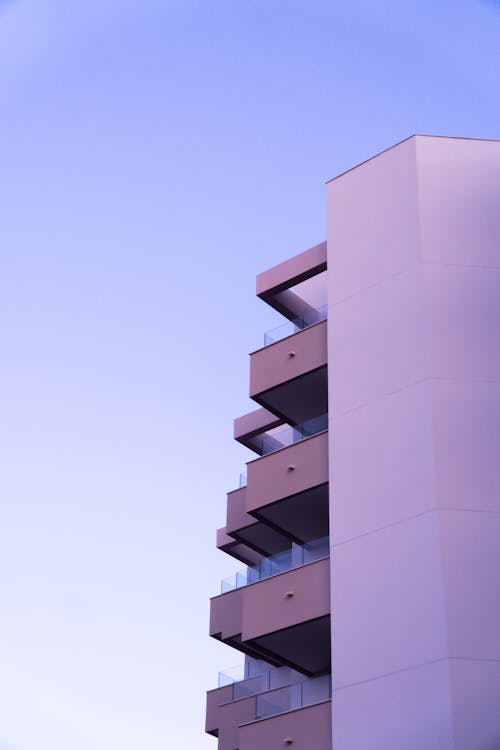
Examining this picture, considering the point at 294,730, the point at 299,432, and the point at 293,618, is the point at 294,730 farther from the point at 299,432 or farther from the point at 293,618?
the point at 299,432

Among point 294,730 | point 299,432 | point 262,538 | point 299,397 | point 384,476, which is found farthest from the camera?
point 262,538

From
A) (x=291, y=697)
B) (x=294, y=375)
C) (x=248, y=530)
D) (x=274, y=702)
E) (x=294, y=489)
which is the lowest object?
(x=274, y=702)

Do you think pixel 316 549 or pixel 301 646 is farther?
pixel 316 549

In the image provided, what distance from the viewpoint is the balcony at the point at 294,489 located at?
27719 millimetres

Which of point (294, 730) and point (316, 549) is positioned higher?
point (316, 549)

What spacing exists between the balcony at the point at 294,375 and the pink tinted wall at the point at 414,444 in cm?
90

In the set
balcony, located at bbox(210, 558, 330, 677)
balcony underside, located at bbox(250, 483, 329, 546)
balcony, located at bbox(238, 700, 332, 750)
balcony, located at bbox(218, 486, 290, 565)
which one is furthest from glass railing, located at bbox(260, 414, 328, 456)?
balcony, located at bbox(238, 700, 332, 750)

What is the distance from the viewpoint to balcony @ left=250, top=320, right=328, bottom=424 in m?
29.6

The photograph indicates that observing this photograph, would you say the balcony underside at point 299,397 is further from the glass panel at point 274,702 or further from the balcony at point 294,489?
the glass panel at point 274,702

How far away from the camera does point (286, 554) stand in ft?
96.9

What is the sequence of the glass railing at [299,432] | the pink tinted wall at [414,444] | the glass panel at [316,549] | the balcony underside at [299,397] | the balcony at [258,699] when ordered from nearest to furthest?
1. the pink tinted wall at [414,444]
2. the balcony at [258,699]
3. the glass panel at [316,549]
4. the glass railing at [299,432]
5. the balcony underside at [299,397]

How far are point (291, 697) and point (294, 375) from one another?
780 cm

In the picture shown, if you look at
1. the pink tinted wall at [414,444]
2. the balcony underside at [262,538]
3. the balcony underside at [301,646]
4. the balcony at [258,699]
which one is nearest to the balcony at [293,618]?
the balcony underside at [301,646]

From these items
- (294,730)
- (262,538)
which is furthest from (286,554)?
(294,730)
